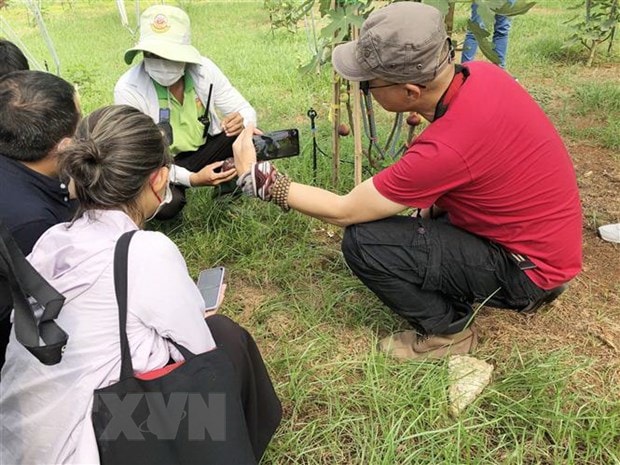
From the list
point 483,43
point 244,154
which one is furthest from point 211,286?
point 483,43

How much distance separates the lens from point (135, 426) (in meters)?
1.20

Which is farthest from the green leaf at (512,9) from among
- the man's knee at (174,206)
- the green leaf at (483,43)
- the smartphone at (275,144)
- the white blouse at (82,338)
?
the man's knee at (174,206)

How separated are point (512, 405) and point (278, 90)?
3.76 metres

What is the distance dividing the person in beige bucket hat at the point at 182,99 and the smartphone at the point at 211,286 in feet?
2.04

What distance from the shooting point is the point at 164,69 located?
8.30ft

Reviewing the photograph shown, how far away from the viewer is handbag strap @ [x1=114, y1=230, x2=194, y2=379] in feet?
3.92

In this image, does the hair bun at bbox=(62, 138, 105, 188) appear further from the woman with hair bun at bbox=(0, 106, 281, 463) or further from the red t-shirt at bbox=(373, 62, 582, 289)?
the red t-shirt at bbox=(373, 62, 582, 289)

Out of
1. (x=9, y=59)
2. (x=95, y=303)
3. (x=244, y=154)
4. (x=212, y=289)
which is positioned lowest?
(x=212, y=289)

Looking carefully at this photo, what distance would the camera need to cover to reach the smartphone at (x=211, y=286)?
74.3 inches

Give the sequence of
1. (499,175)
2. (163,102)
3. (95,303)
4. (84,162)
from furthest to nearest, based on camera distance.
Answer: (163,102)
(499,175)
(84,162)
(95,303)

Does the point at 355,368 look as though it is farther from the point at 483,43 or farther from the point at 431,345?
the point at 483,43

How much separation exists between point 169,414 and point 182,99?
6.28 feet

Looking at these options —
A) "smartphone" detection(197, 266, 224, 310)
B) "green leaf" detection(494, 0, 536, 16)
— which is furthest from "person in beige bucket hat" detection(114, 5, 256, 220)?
"green leaf" detection(494, 0, 536, 16)

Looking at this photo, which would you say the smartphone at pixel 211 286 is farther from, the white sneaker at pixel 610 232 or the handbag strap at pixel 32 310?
the white sneaker at pixel 610 232
